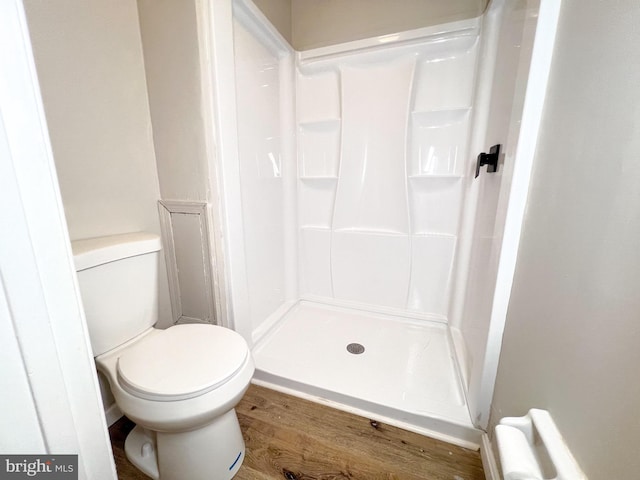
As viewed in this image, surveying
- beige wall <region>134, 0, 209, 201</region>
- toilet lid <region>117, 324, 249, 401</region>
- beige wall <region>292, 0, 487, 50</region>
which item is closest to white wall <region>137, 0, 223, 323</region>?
beige wall <region>134, 0, 209, 201</region>

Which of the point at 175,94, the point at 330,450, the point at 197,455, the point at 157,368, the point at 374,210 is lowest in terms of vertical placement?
the point at 330,450

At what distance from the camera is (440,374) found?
1228 mm

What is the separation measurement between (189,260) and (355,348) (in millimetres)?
1014

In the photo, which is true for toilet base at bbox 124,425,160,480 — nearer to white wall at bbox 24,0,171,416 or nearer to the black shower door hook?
white wall at bbox 24,0,171,416

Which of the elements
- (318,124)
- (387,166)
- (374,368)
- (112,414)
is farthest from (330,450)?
(318,124)

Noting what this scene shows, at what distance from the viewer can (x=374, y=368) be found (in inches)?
49.6

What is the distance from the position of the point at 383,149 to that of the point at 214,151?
3.39 feet

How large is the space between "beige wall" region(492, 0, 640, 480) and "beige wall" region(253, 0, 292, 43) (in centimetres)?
132

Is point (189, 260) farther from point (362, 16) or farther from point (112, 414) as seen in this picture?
point (362, 16)

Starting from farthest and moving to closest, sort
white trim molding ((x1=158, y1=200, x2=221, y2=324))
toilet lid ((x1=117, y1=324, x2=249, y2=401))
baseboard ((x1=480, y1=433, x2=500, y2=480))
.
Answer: white trim molding ((x1=158, y1=200, x2=221, y2=324)), baseboard ((x1=480, y1=433, x2=500, y2=480)), toilet lid ((x1=117, y1=324, x2=249, y2=401))

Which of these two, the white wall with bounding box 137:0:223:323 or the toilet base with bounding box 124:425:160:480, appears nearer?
the toilet base with bounding box 124:425:160:480

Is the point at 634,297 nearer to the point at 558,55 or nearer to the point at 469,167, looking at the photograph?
the point at 558,55

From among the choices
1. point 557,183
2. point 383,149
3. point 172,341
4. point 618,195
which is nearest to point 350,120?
point 383,149

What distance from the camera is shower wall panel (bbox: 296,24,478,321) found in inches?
55.7
